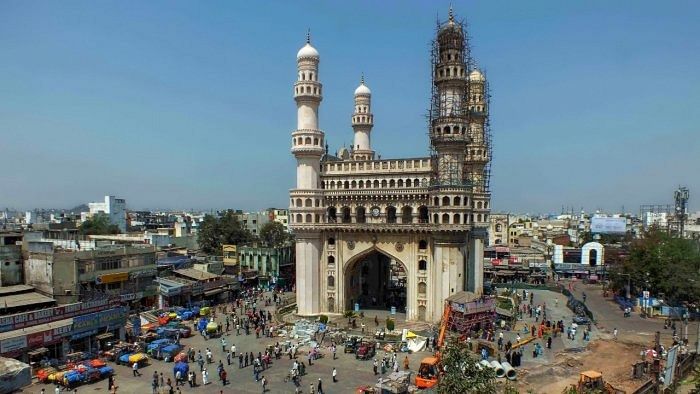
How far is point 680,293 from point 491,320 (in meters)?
19.0

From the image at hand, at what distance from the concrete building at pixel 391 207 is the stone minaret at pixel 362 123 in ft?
37.0

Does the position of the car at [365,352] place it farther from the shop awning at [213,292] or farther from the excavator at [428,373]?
the shop awning at [213,292]

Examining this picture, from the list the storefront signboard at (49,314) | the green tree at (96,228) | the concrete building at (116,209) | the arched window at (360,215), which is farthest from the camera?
the concrete building at (116,209)

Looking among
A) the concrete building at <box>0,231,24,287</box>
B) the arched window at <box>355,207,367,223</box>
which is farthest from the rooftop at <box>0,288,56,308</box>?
the arched window at <box>355,207,367,223</box>

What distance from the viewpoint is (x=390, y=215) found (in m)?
47.0

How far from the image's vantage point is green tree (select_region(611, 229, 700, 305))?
146 feet

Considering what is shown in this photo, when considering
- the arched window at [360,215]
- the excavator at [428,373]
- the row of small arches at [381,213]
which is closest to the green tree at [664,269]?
the row of small arches at [381,213]

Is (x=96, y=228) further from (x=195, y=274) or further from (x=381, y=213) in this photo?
(x=381, y=213)

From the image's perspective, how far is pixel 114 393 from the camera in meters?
27.0

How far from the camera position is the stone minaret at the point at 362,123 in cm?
6050

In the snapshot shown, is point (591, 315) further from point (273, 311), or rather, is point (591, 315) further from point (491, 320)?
point (273, 311)

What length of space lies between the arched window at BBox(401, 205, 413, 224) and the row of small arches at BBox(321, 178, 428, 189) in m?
2.20

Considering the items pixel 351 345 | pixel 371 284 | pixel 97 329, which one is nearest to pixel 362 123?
pixel 371 284

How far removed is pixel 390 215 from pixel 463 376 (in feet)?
105
